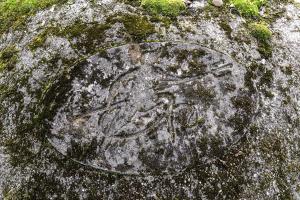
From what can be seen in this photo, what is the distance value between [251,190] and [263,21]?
9.38 feet

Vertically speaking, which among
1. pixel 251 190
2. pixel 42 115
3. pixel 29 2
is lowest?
pixel 251 190

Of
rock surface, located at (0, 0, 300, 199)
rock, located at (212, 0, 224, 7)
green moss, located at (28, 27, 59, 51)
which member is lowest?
rock surface, located at (0, 0, 300, 199)

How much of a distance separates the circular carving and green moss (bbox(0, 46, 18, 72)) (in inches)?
44.1

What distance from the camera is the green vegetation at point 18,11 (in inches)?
230

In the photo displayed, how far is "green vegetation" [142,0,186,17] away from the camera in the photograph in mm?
5539

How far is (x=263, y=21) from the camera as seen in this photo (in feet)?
19.0

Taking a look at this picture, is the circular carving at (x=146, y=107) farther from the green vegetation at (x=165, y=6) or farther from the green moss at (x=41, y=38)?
the green moss at (x=41, y=38)

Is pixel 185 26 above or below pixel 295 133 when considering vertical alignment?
above

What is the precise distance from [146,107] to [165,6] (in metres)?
1.84

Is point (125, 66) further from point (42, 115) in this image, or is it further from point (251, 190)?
point (251, 190)

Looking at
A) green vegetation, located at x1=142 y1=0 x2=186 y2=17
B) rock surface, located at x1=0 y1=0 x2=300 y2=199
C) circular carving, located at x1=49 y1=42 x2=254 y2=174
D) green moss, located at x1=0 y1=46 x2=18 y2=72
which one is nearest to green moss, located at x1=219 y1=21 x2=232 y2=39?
rock surface, located at x1=0 y1=0 x2=300 y2=199

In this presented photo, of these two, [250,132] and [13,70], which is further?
[13,70]

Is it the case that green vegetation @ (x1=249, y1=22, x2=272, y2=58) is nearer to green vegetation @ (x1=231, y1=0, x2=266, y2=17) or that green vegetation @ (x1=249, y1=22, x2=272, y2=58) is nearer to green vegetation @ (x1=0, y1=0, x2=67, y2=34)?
green vegetation @ (x1=231, y1=0, x2=266, y2=17)

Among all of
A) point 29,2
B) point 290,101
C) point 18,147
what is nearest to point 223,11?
point 290,101
